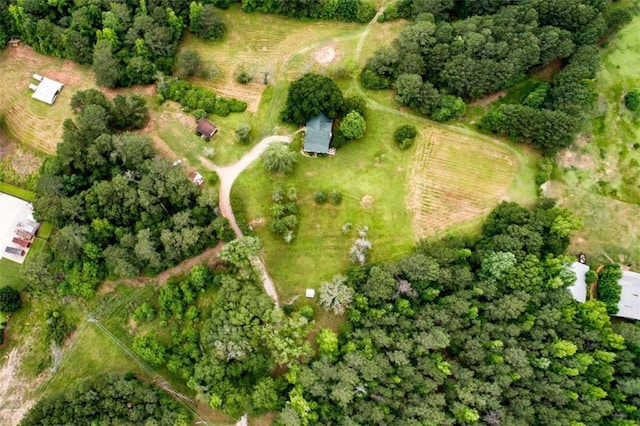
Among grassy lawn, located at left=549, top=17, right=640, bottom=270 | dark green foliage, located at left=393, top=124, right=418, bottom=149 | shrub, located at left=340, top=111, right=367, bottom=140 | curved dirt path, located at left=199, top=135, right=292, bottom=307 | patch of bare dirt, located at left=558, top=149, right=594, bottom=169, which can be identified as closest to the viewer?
curved dirt path, located at left=199, top=135, right=292, bottom=307

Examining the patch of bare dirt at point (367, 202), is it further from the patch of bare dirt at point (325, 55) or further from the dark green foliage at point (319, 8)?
the dark green foliage at point (319, 8)

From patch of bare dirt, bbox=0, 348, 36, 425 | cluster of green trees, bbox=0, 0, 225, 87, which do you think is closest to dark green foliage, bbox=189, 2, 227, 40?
cluster of green trees, bbox=0, 0, 225, 87

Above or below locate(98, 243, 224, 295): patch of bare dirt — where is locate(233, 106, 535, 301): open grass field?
above

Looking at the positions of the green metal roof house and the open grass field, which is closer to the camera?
the open grass field

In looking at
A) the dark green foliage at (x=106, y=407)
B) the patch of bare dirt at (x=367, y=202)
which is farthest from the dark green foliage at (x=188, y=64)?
the dark green foliage at (x=106, y=407)

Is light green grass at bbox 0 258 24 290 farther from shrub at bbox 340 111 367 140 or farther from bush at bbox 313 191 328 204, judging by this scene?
shrub at bbox 340 111 367 140

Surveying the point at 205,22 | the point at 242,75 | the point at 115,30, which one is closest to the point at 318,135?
the point at 242,75

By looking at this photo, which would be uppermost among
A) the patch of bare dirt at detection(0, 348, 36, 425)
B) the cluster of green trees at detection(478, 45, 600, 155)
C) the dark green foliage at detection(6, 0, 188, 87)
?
the cluster of green trees at detection(478, 45, 600, 155)

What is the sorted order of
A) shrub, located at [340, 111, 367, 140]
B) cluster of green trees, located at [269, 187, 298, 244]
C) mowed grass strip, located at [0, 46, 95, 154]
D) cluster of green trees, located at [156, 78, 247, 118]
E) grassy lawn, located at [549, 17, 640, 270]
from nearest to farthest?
cluster of green trees, located at [269, 187, 298, 244], grassy lawn, located at [549, 17, 640, 270], shrub, located at [340, 111, 367, 140], cluster of green trees, located at [156, 78, 247, 118], mowed grass strip, located at [0, 46, 95, 154]
